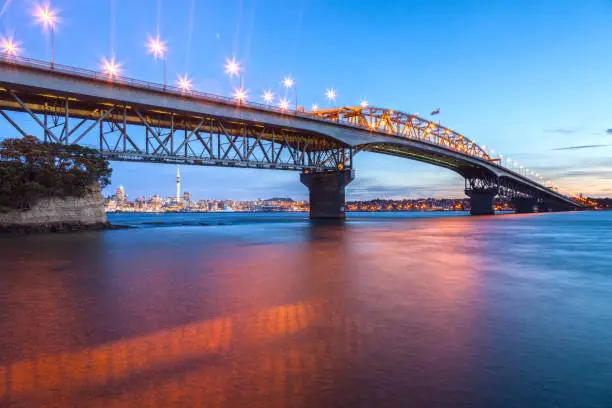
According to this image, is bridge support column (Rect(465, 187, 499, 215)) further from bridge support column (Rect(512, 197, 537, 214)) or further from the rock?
the rock

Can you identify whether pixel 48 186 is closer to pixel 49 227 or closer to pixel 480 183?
pixel 49 227

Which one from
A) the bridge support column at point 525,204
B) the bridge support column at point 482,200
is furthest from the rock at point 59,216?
the bridge support column at point 525,204

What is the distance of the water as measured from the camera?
4.66m

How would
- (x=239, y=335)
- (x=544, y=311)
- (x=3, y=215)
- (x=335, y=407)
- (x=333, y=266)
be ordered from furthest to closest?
(x=3, y=215)
(x=333, y=266)
(x=544, y=311)
(x=239, y=335)
(x=335, y=407)

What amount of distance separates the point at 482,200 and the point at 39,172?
113648mm

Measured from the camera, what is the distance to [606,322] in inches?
309

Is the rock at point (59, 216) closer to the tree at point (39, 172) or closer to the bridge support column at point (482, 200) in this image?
the tree at point (39, 172)

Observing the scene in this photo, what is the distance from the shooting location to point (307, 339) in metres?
6.74

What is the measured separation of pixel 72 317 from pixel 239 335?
4.22 m

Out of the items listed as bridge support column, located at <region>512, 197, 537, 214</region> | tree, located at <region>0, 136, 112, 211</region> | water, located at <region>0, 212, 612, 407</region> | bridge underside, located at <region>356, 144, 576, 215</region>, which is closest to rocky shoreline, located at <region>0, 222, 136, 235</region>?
tree, located at <region>0, 136, 112, 211</region>

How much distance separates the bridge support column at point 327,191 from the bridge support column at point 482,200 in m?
62.7

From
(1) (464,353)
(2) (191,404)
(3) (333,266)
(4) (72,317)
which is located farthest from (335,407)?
(3) (333,266)

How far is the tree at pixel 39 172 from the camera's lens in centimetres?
3341

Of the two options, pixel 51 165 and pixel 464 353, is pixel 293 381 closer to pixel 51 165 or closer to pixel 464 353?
pixel 464 353
